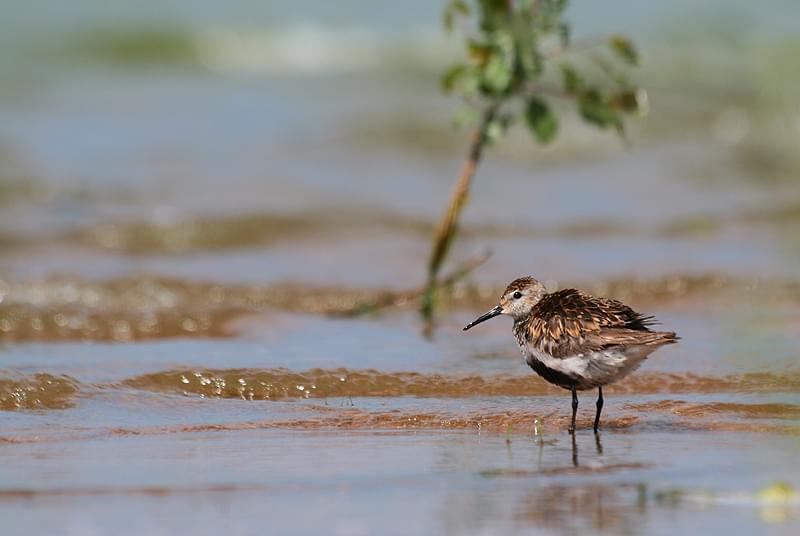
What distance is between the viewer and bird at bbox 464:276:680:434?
690 cm

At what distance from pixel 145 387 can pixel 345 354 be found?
1.42 m

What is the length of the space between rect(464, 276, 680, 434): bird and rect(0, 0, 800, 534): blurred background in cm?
29

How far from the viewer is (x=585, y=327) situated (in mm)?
7074

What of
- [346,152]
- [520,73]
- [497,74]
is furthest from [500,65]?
[346,152]

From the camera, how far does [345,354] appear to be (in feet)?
29.0

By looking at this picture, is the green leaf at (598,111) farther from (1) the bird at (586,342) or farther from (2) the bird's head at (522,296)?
(1) the bird at (586,342)

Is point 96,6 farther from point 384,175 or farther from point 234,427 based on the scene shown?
point 234,427

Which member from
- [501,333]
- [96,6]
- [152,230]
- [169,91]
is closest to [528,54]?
[501,333]

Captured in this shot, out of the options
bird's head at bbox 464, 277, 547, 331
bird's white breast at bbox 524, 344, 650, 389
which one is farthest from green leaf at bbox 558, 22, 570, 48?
bird's white breast at bbox 524, 344, 650, 389

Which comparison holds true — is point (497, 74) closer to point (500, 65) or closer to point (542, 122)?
→ point (500, 65)

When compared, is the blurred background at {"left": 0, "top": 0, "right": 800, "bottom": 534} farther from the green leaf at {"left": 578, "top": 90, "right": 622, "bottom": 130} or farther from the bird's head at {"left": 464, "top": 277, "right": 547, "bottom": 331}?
the green leaf at {"left": 578, "top": 90, "right": 622, "bottom": 130}

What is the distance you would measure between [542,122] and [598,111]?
1.18 feet

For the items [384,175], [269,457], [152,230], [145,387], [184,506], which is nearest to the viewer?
[184,506]

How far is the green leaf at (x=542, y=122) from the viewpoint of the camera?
9.09 meters
